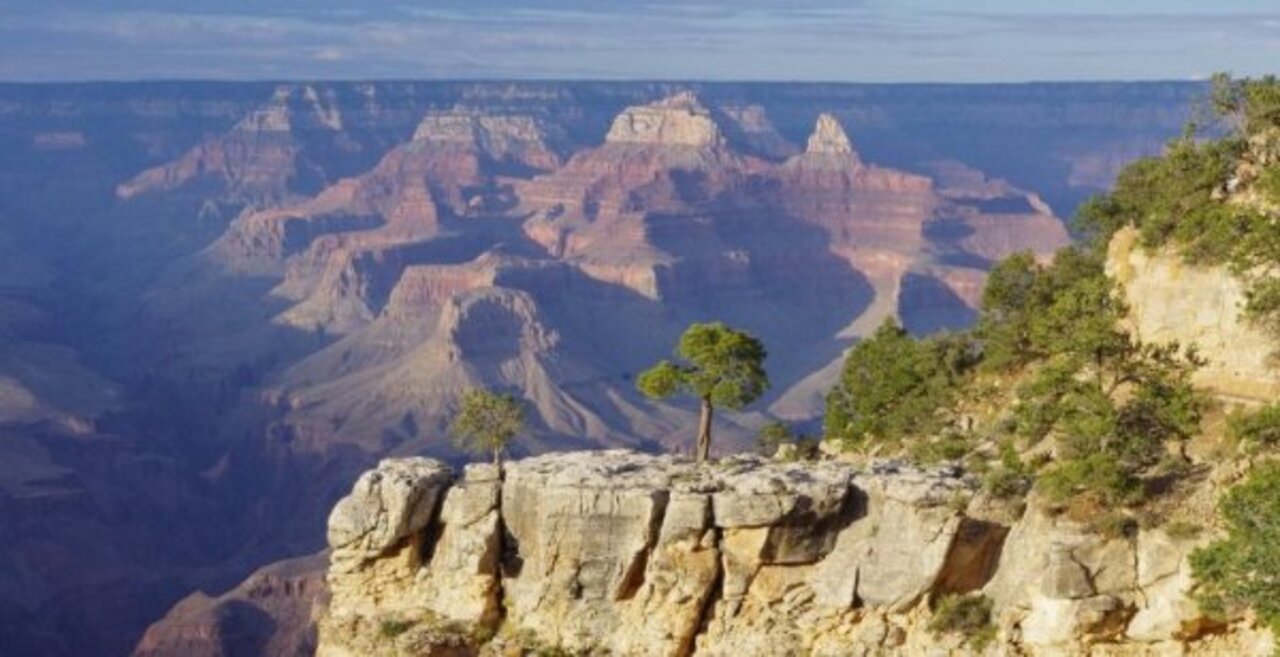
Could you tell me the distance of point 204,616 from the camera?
392 feet

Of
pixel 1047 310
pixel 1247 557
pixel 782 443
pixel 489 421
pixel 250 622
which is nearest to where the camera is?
pixel 1247 557

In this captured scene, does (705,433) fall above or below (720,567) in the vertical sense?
above

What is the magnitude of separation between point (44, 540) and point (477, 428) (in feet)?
392

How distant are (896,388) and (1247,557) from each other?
21860 mm

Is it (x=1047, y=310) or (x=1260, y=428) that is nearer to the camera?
(x=1260, y=428)

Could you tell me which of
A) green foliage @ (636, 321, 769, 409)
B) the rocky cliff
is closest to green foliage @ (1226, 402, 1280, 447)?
the rocky cliff

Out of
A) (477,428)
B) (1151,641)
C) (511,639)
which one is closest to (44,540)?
(477,428)

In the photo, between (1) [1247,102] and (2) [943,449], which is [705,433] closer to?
(2) [943,449]

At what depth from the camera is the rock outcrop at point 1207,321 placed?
42344 mm

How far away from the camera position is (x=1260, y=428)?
36.8 metres

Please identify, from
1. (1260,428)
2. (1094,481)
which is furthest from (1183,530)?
(1260,428)

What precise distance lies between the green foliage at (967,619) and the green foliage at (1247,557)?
15.6ft

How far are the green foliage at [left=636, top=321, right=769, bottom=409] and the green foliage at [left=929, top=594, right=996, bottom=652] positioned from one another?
1399 centimetres

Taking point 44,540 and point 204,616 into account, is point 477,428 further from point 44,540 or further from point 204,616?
point 44,540
